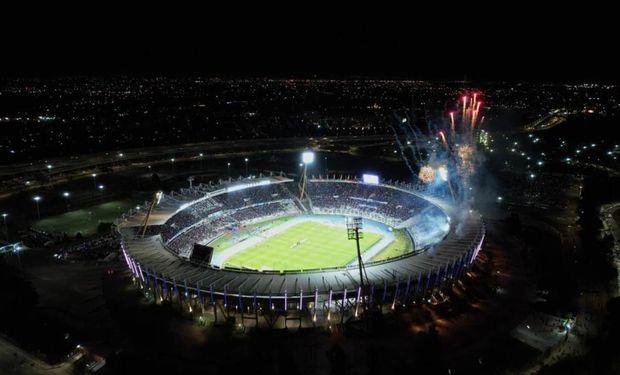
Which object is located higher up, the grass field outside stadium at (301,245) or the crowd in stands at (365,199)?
the crowd in stands at (365,199)

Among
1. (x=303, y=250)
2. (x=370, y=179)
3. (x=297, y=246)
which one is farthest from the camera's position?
(x=370, y=179)

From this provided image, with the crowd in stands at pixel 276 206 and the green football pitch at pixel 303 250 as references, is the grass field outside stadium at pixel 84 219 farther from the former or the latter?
the green football pitch at pixel 303 250

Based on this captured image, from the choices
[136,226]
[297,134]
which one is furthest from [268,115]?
[136,226]

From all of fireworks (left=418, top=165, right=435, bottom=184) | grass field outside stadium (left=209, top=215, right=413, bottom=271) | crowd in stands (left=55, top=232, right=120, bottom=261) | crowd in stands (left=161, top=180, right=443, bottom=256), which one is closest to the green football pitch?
grass field outside stadium (left=209, top=215, right=413, bottom=271)

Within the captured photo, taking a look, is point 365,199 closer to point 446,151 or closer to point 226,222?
point 226,222

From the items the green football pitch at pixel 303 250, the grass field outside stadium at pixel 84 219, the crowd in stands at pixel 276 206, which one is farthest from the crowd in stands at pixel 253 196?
the grass field outside stadium at pixel 84 219

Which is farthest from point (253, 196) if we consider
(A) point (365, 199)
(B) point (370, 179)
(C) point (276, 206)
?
(B) point (370, 179)

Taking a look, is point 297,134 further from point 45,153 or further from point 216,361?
point 216,361
